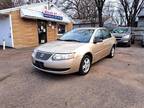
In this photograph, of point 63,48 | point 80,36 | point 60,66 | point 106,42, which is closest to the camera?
point 60,66

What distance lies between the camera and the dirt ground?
400cm

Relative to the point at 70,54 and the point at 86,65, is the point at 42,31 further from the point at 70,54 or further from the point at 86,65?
the point at 70,54

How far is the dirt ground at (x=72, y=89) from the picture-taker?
4004 millimetres

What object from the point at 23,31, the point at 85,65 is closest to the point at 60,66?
the point at 85,65

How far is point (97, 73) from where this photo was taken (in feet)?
20.2

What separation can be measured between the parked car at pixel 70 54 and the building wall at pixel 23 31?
7554mm

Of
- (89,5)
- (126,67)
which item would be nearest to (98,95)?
(126,67)

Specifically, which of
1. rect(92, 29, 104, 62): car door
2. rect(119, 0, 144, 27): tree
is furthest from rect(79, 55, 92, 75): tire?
rect(119, 0, 144, 27): tree

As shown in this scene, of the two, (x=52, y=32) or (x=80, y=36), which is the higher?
(x=52, y=32)

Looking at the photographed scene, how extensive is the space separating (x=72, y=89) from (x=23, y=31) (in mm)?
10312

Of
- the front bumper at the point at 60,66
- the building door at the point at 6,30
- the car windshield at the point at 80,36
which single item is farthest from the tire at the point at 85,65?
the building door at the point at 6,30

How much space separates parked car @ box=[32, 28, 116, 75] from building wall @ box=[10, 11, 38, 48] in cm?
755

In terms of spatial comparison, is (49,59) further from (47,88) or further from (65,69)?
(47,88)

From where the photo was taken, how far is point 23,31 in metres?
14.0
